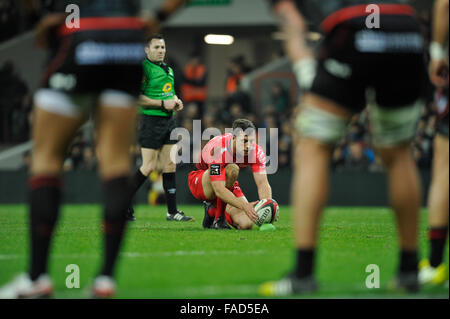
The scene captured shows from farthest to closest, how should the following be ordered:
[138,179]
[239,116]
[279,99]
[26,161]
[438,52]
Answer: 1. [279,99]
2. [26,161]
3. [239,116]
4. [138,179]
5. [438,52]

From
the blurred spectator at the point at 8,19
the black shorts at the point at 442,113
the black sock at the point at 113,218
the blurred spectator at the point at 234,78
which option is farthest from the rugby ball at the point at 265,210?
the blurred spectator at the point at 8,19

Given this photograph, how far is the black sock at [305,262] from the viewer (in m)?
4.05

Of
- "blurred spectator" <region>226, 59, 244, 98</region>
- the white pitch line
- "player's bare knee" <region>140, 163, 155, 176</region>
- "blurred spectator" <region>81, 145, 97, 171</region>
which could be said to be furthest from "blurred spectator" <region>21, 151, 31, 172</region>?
the white pitch line

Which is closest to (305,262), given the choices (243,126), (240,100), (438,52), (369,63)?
(369,63)

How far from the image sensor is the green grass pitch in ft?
14.3

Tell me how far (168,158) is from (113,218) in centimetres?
614

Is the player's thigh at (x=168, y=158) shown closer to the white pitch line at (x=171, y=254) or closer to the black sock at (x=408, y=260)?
the white pitch line at (x=171, y=254)

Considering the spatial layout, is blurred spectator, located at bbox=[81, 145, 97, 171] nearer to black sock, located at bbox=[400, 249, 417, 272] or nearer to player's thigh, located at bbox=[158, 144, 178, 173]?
player's thigh, located at bbox=[158, 144, 178, 173]

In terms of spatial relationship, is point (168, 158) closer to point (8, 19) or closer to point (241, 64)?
point (241, 64)

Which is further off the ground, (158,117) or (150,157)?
(158,117)

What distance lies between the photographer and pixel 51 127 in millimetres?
4094

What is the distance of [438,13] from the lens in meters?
4.86
